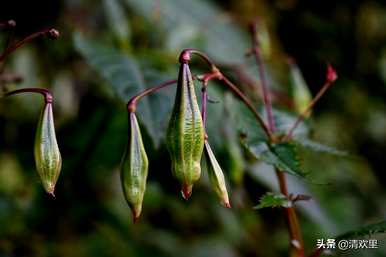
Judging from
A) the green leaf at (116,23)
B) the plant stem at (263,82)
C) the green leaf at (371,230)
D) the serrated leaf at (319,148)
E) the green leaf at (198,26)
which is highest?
the green leaf at (198,26)

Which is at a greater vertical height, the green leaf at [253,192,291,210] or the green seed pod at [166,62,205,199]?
the green seed pod at [166,62,205,199]

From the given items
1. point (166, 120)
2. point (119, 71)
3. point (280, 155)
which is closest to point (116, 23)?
point (119, 71)

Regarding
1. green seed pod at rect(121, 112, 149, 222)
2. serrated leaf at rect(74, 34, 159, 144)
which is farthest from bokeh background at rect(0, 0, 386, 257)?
green seed pod at rect(121, 112, 149, 222)

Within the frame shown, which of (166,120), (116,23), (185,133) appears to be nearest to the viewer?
(185,133)

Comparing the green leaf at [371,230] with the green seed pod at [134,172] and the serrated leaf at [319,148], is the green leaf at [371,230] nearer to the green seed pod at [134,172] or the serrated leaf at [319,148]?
the serrated leaf at [319,148]

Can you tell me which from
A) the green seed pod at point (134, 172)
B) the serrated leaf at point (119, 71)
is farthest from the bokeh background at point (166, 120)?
the green seed pod at point (134, 172)

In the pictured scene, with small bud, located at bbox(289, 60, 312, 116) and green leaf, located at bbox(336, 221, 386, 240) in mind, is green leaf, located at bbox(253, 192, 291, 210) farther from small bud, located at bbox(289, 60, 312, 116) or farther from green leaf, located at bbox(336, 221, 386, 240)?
small bud, located at bbox(289, 60, 312, 116)

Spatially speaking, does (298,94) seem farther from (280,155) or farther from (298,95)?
(280,155)
